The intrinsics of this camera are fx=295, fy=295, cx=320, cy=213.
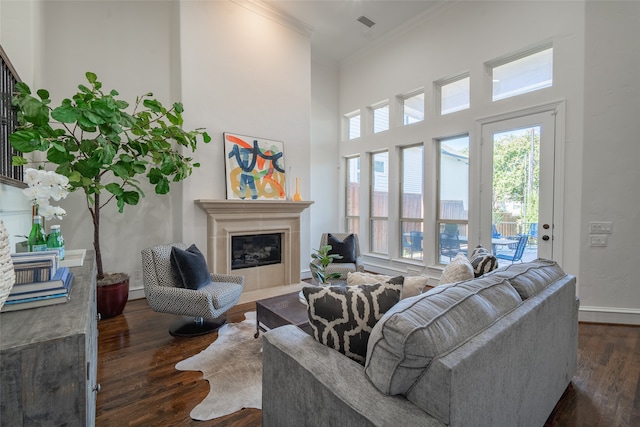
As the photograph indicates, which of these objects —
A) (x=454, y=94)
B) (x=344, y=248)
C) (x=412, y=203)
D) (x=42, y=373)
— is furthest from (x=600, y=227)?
(x=42, y=373)

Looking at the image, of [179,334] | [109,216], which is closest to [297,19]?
[109,216]

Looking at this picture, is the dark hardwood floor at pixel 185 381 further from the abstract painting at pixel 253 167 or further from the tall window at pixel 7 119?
the abstract painting at pixel 253 167

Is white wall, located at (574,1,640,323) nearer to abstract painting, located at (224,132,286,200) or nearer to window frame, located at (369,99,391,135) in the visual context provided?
window frame, located at (369,99,391,135)

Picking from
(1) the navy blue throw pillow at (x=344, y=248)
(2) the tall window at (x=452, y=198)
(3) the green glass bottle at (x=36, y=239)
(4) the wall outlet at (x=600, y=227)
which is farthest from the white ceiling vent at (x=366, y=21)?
(3) the green glass bottle at (x=36, y=239)

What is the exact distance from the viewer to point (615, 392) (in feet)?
6.56

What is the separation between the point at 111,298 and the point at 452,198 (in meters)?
4.65

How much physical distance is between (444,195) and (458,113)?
1.22 m

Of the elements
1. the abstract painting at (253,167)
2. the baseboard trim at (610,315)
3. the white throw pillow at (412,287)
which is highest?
the abstract painting at (253,167)

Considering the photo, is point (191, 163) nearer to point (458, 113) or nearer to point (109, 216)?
point (109, 216)

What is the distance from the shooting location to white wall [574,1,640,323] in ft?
9.89

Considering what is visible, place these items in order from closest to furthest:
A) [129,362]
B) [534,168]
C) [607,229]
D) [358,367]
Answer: [358,367] → [129,362] → [607,229] → [534,168]

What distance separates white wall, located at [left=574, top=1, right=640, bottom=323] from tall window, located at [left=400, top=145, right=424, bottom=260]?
6.85 ft

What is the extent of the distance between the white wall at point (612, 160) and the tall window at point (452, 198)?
1.36 meters

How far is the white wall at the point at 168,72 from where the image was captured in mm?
3477
